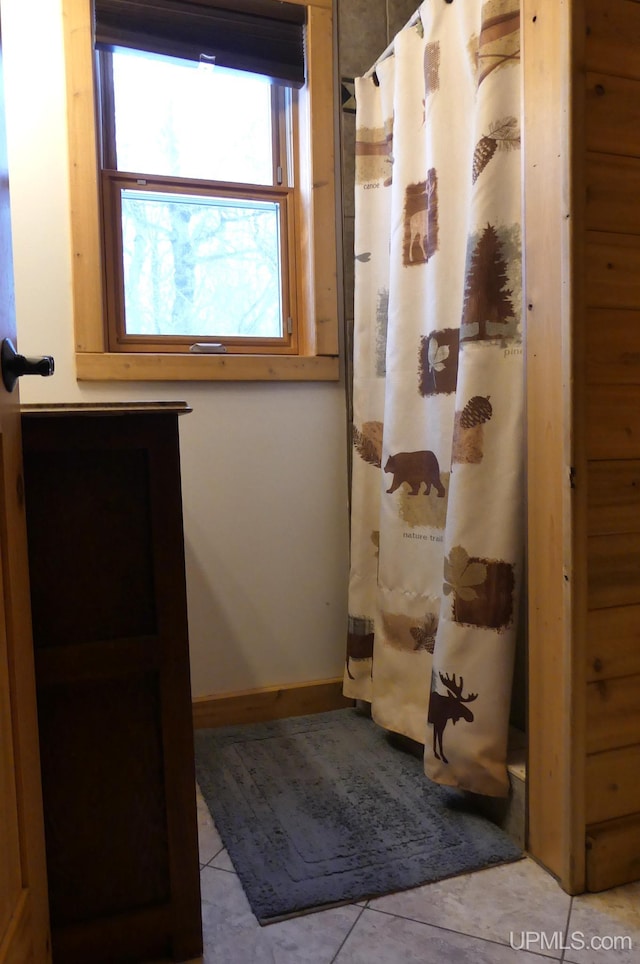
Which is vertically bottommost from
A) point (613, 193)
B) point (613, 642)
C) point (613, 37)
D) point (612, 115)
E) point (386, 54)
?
point (613, 642)

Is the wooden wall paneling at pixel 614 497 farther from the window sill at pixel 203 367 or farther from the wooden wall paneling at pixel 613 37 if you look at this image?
the window sill at pixel 203 367

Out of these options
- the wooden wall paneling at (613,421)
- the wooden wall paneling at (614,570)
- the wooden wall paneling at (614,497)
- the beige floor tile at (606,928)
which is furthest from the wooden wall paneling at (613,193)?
the beige floor tile at (606,928)

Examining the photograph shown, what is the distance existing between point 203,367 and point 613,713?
1.31m

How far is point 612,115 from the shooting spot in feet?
3.93

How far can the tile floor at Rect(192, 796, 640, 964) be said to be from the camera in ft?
3.60

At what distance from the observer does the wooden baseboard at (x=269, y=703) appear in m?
1.94

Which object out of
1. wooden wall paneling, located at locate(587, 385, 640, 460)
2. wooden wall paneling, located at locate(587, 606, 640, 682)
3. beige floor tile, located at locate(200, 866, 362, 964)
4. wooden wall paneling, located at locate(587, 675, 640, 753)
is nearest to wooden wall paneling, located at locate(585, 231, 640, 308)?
wooden wall paneling, located at locate(587, 385, 640, 460)

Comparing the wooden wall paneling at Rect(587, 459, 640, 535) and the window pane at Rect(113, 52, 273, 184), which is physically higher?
the window pane at Rect(113, 52, 273, 184)

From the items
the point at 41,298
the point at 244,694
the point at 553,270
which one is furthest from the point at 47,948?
the point at 41,298

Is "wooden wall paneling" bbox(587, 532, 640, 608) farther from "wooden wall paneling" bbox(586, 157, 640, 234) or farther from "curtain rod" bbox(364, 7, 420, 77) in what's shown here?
"curtain rod" bbox(364, 7, 420, 77)

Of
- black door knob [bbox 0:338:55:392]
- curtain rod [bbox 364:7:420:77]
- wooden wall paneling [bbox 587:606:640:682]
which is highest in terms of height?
curtain rod [bbox 364:7:420:77]

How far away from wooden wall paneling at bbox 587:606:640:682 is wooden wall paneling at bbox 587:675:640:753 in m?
0.02

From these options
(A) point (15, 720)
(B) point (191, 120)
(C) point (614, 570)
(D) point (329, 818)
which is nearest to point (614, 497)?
(C) point (614, 570)

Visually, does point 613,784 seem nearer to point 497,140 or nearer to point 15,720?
point 15,720
